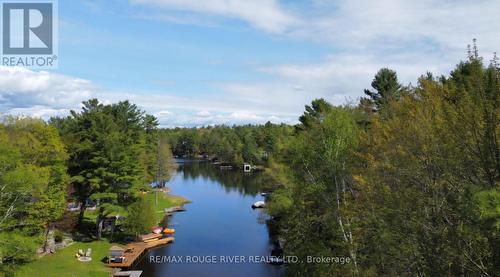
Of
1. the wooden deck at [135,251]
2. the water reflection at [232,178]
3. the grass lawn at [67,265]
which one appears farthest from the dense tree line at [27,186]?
the water reflection at [232,178]

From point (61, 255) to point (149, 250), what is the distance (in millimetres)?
9191

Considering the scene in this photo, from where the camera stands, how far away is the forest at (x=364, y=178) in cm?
1102

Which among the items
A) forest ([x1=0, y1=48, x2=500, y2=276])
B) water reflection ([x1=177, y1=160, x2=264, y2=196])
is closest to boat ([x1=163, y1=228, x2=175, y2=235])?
forest ([x1=0, y1=48, x2=500, y2=276])

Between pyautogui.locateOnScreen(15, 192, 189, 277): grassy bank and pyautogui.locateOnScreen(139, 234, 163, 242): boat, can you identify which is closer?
pyautogui.locateOnScreen(15, 192, 189, 277): grassy bank

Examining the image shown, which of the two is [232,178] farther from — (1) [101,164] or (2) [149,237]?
(1) [101,164]

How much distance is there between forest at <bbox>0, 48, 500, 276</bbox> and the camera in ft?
36.1

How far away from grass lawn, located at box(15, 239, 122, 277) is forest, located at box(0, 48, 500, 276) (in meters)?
2.27

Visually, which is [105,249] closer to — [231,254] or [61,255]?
[61,255]

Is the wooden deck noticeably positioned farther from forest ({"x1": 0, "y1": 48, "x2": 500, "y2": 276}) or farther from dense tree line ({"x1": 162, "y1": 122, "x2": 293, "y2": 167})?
dense tree line ({"x1": 162, "y1": 122, "x2": 293, "y2": 167})

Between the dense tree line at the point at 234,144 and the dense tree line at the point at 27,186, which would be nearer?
the dense tree line at the point at 27,186

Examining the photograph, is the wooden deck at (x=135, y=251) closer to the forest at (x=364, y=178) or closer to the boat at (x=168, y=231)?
the forest at (x=364, y=178)

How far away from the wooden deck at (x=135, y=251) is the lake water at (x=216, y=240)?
2.22 feet

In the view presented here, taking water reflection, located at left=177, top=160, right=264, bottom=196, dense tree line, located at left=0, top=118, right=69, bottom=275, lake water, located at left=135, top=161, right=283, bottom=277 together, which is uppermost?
dense tree line, located at left=0, top=118, right=69, bottom=275

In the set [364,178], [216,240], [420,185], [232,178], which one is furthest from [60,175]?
→ [232,178]
